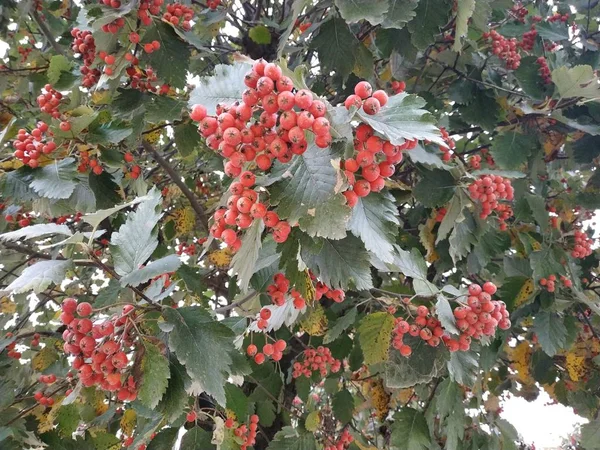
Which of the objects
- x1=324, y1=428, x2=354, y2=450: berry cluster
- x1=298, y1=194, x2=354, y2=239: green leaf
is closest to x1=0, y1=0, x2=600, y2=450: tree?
x1=298, y1=194, x2=354, y2=239: green leaf

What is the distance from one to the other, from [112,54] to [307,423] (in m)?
2.14

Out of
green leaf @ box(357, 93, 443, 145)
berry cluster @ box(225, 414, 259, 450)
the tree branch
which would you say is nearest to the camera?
green leaf @ box(357, 93, 443, 145)

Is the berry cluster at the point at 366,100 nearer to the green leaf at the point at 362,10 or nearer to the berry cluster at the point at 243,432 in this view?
the green leaf at the point at 362,10

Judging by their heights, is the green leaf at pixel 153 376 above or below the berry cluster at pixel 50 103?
below

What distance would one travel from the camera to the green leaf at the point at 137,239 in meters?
1.43

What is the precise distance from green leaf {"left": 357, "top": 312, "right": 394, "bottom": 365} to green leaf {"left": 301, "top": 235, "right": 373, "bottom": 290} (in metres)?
0.85

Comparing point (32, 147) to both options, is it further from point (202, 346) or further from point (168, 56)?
point (202, 346)

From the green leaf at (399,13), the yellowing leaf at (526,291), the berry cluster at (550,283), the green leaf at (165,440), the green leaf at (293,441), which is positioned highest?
the green leaf at (399,13)

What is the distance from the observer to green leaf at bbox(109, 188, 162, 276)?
143cm

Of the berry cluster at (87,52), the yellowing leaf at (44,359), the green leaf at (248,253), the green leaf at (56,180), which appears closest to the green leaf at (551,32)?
the berry cluster at (87,52)

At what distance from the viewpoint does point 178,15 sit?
2188mm

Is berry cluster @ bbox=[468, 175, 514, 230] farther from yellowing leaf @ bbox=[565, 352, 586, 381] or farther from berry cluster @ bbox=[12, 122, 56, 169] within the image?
berry cluster @ bbox=[12, 122, 56, 169]

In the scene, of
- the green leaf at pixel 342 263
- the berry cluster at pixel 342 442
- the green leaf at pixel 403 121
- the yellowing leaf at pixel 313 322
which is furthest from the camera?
the berry cluster at pixel 342 442

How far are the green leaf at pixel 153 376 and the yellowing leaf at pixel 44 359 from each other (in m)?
1.92
